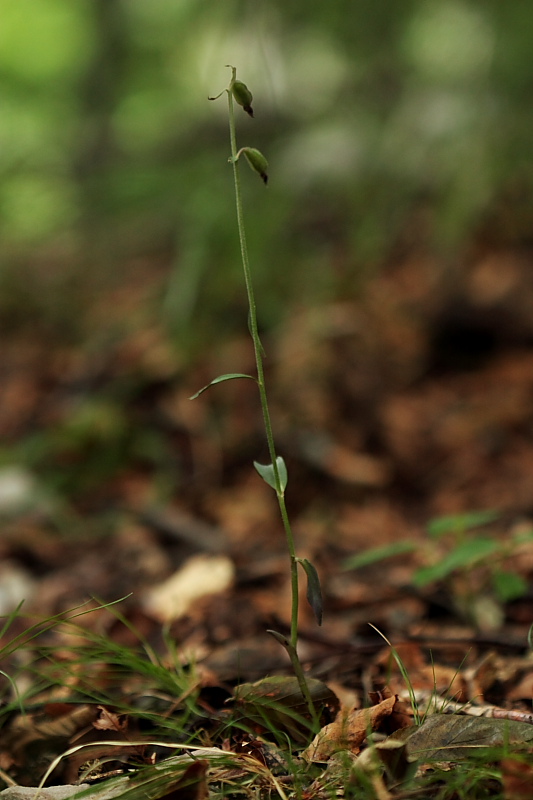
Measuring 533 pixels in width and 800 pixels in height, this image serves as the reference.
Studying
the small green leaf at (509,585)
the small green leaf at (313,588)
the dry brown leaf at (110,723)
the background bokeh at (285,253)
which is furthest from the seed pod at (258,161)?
the background bokeh at (285,253)

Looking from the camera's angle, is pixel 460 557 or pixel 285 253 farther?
→ pixel 285 253

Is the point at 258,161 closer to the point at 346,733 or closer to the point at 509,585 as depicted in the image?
the point at 346,733

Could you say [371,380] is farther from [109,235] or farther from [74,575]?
[109,235]

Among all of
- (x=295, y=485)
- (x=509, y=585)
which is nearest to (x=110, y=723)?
(x=509, y=585)

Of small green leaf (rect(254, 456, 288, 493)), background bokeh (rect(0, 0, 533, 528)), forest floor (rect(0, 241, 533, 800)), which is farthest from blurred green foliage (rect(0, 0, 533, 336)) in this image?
small green leaf (rect(254, 456, 288, 493))

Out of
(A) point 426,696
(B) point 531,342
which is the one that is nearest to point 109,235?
(B) point 531,342
